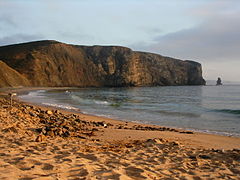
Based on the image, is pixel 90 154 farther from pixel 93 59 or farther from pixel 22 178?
pixel 93 59

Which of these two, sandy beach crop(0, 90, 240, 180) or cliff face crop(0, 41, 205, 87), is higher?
cliff face crop(0, 41, 205, 87)

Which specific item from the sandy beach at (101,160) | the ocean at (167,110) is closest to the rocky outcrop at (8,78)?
the ocean at (167,110)

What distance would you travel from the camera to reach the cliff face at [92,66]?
9129 cm

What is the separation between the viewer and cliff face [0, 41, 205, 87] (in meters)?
91.3

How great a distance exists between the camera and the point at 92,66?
115m

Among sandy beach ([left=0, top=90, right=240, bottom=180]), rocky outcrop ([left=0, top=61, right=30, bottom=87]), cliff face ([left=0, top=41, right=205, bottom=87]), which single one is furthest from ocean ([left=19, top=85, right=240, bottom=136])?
cliff face ([left=0, top=41, right=205, bottom=87])

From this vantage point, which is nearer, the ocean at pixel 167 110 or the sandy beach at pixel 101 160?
the sandy beach at pixel 101 160

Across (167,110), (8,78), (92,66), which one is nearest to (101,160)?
(167,110)

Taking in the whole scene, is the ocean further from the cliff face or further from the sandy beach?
the cliff face

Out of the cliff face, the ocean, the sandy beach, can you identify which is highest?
the cliff face

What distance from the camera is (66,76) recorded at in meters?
102

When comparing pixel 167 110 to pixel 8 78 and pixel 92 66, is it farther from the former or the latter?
pixel 92 66

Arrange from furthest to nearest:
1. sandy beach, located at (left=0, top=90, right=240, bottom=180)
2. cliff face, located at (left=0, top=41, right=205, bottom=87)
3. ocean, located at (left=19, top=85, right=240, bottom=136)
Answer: cliff face, located at (left=0, top=41, right=205, bottom=87), ocean, located at (left=19, top=85, right=240, bottom=136), sandy beach, located at (left=0, top=90, right=240, bottom=180)

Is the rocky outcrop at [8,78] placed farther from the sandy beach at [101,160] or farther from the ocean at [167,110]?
the sandy beach at [101,160]
